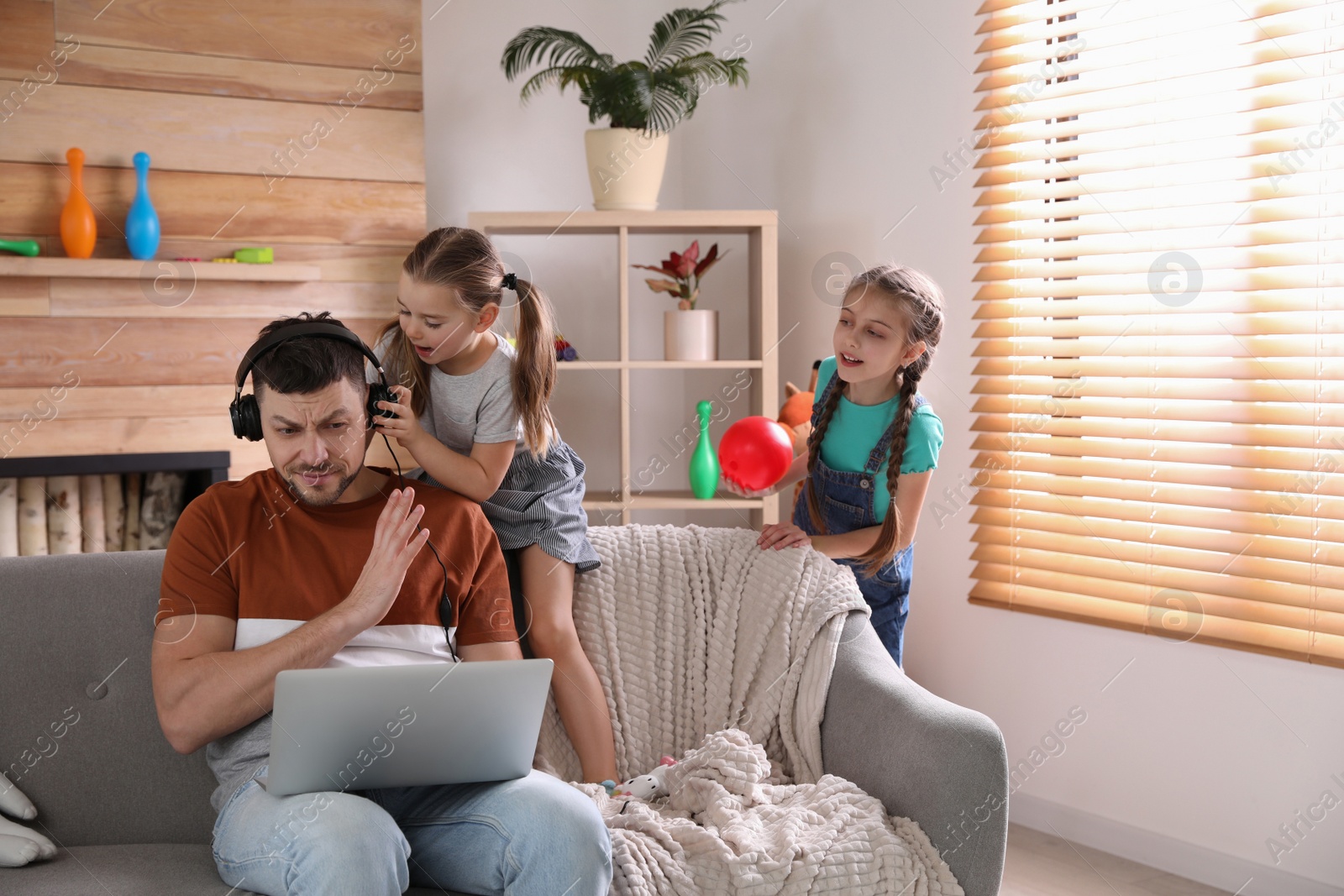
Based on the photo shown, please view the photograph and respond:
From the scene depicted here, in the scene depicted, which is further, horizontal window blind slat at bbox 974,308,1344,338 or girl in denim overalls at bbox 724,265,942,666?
horizontal window blind slat at bbox 974,308,1344,338

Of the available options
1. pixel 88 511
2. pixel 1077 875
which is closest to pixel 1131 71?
pixel 1077 875

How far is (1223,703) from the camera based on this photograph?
7.20 feet

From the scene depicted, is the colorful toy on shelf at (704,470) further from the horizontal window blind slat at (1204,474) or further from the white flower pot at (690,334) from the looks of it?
the horizontal window blind slat at (1204,474)

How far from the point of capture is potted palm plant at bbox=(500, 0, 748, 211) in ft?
9.43

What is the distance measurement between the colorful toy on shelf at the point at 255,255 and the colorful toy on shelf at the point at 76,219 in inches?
13.8

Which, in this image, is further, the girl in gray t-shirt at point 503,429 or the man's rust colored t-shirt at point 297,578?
the girl in gray t-shirt at point 503,429

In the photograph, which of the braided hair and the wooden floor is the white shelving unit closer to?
the braided hair

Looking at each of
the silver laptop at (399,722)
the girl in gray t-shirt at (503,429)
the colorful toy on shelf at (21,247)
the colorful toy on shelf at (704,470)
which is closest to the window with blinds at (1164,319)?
the colorful toy on shelf at (704,470)

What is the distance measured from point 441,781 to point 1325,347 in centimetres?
184

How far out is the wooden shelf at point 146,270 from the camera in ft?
8.50

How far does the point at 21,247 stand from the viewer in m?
2.60

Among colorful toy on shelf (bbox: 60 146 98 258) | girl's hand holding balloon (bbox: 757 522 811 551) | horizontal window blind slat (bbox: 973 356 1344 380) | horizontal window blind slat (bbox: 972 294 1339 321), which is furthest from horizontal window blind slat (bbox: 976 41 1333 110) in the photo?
colorful toy on shelf (bbox: 60 146 98 258)

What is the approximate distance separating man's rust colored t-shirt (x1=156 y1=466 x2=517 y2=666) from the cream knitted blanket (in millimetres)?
297

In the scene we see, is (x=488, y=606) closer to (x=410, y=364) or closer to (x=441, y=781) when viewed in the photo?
(x=441, y=781)
